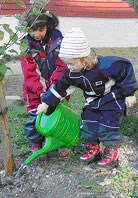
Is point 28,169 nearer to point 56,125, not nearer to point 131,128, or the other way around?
point 56,125

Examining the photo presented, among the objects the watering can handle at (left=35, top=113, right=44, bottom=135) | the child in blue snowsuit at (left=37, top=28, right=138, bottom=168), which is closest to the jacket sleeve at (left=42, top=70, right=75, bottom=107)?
the child in blue snowsuit at (left=37, top=28, right=138, bottom=168)

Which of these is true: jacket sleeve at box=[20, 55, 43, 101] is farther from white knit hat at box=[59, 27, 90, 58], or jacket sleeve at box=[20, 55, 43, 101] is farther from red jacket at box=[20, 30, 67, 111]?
white knit hat at box=[59, 27, 90, 58]

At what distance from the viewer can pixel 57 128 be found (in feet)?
12.0

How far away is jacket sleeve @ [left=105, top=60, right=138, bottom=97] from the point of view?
3.46m

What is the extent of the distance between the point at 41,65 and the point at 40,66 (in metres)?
0.02

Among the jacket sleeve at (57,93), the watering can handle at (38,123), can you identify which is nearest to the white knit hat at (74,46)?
the jacket sleeve at (57,93)

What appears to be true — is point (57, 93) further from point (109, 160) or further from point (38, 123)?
point (109, 160)

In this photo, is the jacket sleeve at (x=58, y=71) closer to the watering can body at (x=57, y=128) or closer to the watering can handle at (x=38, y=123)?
the watering can body at (x=57, y=128)

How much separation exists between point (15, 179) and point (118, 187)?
2.68 ft

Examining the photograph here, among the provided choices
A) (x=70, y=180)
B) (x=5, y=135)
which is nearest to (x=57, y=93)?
(x=5, y=135)

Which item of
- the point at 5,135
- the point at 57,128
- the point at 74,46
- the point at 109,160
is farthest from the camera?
the point at 109,160

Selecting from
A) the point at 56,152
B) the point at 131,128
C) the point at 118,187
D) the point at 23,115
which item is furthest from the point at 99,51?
the point at 118,187

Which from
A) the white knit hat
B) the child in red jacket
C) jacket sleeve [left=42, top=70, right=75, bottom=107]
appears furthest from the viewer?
the child in red jacket

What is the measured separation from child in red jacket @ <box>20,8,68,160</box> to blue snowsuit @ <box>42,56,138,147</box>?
0.31 metres
